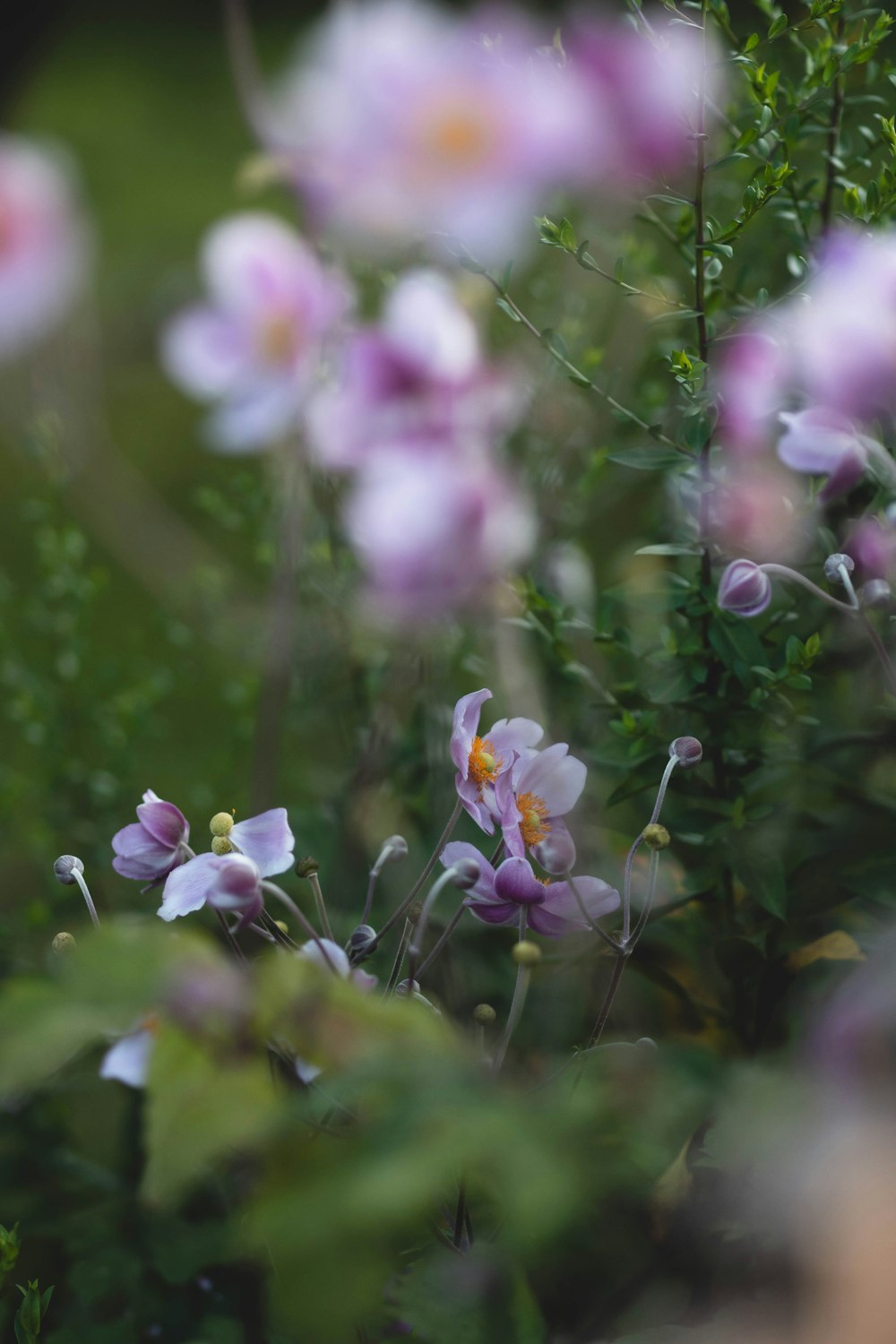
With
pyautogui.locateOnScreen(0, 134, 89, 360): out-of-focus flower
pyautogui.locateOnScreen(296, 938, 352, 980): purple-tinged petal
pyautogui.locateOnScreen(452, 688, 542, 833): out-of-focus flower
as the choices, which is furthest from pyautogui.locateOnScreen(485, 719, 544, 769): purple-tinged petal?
pyautogui.locateOnScreen(0, 134, 89, 360): out-of-focus flower

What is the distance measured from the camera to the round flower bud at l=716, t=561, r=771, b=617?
430 mm

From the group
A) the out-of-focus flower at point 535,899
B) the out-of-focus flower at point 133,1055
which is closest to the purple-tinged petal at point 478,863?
the out-of-focus flower at point 535,899

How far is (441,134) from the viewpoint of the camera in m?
0.31

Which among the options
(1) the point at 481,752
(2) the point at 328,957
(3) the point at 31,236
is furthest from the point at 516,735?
(3) the point at 31,236

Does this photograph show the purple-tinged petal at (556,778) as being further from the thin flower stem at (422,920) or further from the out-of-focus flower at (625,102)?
the out-of-focus flower at (625,102)

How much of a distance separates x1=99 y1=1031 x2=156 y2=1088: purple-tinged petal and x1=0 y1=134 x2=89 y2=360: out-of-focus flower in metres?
0.23

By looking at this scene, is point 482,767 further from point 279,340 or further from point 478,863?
point 279,340

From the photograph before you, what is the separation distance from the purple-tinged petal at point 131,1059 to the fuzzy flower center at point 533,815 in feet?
0.51

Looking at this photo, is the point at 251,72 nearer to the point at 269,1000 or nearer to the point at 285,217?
the point at 269,1000

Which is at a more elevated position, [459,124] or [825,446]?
[459,124]

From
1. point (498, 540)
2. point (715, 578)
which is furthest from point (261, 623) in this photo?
point (498, 540)

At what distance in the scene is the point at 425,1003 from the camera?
0.37m

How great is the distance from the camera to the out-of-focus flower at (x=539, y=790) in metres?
0.40

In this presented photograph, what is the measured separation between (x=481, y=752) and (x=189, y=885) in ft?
0.41
